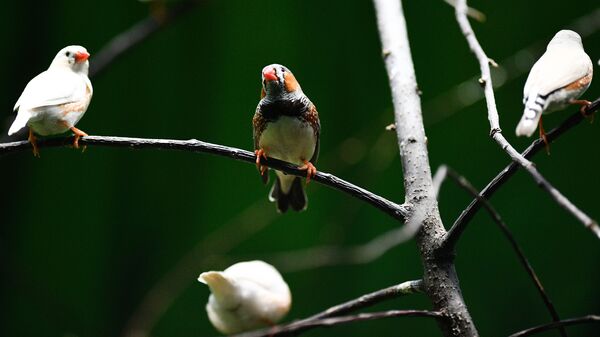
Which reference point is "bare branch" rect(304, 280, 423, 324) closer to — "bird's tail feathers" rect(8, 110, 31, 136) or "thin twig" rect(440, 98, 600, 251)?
"thin twig" rect(440, 98, 600, 251)

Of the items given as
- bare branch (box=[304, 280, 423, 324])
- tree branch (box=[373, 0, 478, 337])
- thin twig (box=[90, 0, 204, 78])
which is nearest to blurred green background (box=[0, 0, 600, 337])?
thin twig (box=[90, 0, 204, 78])

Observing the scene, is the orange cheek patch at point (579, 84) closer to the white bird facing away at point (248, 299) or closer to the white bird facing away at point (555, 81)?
the white bird facing away at point (555, 81)

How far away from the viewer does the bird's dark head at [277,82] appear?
2.51ft

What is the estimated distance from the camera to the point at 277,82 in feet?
2.59

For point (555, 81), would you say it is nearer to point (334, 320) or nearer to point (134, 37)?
point (334, 320)

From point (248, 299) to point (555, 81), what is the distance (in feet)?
1.29

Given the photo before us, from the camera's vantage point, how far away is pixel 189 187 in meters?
1.79

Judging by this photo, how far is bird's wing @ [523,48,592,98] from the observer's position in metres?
0.56

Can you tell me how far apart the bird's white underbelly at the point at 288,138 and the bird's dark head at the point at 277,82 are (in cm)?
4

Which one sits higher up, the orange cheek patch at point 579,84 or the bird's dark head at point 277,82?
the bird's dark head at point 277,82

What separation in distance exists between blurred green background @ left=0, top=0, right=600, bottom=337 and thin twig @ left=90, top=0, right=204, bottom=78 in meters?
0.27

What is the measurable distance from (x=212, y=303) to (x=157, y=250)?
1046 millimetres

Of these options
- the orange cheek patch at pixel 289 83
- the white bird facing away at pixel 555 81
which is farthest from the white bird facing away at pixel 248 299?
the white bird facing away at pixel 555 81

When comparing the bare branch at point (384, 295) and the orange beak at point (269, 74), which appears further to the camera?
the orange beak at point (269, 74)
